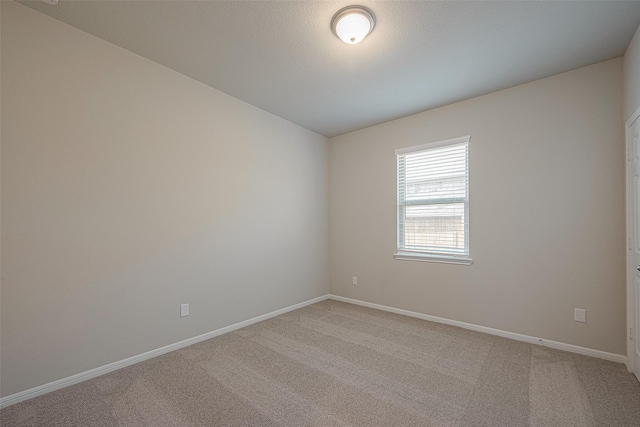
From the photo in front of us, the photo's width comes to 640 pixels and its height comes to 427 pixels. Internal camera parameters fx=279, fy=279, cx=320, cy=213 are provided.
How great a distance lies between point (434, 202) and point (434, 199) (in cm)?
4

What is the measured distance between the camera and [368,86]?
10.1ft

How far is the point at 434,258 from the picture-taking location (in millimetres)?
3625

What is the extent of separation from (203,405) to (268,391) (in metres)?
0.45

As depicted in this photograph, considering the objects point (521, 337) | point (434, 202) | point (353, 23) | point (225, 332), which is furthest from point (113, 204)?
point (521, 337)

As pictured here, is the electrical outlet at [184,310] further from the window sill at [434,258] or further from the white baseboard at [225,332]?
the window sill at [434,258]

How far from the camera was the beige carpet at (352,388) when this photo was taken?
180 cm

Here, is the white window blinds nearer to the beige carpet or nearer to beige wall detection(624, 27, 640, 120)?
the beige carpet

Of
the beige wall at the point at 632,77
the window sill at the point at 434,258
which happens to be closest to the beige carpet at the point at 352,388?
the window sill at the point at 434,258

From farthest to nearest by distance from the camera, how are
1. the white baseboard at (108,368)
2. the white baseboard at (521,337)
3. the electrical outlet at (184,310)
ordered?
the electrical outlet at (184,310) → the white baseboard at (521,337) → the white baseboard at (108,368)

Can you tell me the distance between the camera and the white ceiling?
78.7 inches

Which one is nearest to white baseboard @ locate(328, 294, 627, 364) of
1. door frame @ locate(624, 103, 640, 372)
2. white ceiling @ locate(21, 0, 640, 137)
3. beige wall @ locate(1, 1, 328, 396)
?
door frame @ locate(624, 103, 640, 372)

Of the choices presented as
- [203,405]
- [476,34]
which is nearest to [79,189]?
[203,405]

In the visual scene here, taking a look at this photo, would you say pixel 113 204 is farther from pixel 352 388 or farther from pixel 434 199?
pixel 434 199

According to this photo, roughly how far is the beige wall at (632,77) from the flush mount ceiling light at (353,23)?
2.08m
